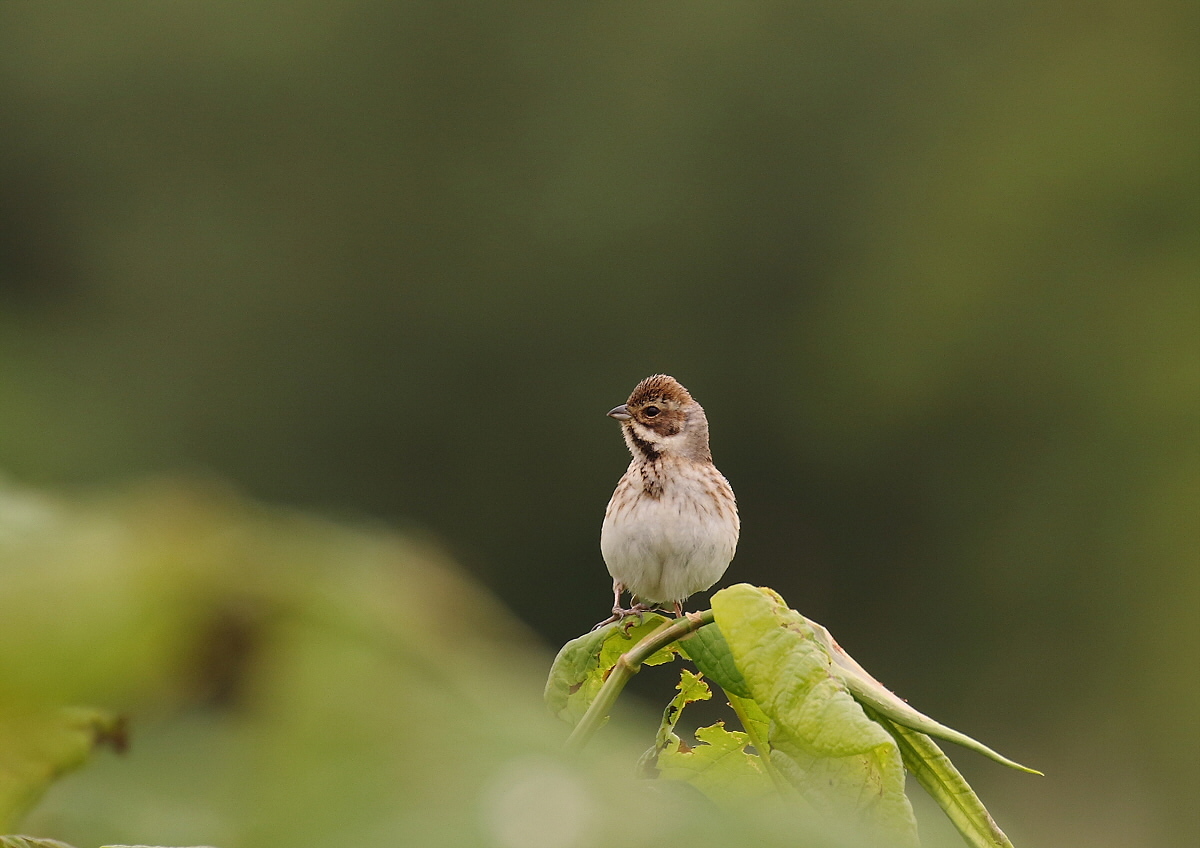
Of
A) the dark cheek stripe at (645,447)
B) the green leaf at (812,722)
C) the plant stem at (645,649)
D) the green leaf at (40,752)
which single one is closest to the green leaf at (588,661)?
the plant stem at (645,649)

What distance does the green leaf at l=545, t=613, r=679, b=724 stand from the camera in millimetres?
2057

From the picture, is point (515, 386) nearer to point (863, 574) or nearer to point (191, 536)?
point (863, 574)

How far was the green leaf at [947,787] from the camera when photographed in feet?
4.87

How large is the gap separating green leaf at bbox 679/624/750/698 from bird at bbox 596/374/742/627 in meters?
3.02

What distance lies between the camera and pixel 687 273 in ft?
139

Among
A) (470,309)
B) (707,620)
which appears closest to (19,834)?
(707,620)

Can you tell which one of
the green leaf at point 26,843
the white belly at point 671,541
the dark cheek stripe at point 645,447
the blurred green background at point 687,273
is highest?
the blurred green background at point 687,273

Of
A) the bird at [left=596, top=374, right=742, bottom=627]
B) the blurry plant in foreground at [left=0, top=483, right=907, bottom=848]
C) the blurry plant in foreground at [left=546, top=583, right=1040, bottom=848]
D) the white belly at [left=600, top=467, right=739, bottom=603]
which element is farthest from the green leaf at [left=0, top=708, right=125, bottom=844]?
the white belly at [left=600, top=467, right=739, bottom=603]

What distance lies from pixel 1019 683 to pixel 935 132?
18.7 metres

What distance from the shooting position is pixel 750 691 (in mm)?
1621

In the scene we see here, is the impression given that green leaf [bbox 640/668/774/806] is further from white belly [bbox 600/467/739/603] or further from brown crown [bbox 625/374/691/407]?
brown crown [bbox 625/374/691/407]

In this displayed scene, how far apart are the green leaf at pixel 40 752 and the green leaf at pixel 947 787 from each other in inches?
33.2

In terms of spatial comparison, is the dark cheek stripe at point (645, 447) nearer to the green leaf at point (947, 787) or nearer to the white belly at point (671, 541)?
the white belly at point (671, 541)

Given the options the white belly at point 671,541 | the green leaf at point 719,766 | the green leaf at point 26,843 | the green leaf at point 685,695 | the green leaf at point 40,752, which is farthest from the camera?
the white belly at point 671,541
